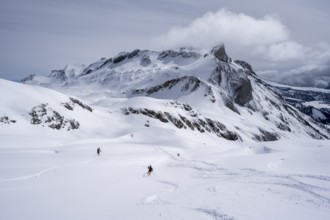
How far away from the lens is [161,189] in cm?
2581

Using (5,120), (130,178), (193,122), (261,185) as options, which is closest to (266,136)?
(193,122)

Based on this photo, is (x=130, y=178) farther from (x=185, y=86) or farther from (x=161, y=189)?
(x=185, y=86)

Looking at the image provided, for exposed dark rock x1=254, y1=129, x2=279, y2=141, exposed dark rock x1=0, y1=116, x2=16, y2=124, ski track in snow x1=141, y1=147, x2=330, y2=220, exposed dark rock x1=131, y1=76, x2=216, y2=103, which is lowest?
ski track in snow x1=141, y1=147, x2=330, y2=220

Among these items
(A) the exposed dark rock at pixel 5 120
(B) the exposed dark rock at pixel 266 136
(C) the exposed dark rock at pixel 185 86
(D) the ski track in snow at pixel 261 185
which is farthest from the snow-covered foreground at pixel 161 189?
(C) the exposed dark rock at pixel 185 86

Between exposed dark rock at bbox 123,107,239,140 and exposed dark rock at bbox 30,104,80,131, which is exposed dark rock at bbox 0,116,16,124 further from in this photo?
exposed dark rock at bbox 123,107,239,140

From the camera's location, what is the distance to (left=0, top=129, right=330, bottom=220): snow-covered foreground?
18.5 metres

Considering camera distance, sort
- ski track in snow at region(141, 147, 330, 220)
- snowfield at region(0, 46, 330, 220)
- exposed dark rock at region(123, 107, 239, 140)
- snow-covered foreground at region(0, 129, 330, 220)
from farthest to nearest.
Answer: exposed dark rock at region(123, 107, 239, 140) → ski track in snow at region(141, 147, 330, 220) → snowfield at region(0, 46, 330, 220) → snow-covered foreground at region(0, 129, 330, 220)

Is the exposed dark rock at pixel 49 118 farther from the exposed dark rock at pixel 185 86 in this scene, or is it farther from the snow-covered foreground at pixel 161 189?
the exposed dark rock at pixel 185 86

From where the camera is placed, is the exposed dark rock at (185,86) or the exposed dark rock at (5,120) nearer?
the exposed dark rock at (5,120)

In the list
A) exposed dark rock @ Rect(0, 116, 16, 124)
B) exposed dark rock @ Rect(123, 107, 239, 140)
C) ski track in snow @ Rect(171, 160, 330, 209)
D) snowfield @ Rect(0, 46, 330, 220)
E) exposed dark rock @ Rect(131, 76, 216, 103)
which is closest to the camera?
snowfield @ Rect(0, 46, 330, 220)

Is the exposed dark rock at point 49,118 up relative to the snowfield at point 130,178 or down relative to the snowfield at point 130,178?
up

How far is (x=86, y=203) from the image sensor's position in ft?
65.5

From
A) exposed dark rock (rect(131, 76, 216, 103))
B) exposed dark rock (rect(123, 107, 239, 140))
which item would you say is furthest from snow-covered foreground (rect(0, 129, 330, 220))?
exposed dark rock (rect(131, 76, 216, 103))

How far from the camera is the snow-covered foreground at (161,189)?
1845 cm
